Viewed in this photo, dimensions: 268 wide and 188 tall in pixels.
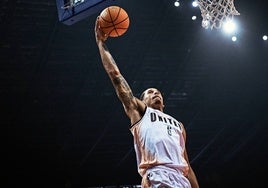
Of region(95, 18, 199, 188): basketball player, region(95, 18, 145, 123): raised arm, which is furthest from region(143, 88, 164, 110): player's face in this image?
region(95, 18, 145, 123): raised arm

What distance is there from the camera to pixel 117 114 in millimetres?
10367

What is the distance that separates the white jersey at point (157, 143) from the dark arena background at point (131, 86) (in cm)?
462

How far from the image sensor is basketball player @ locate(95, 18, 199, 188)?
2.91 metres

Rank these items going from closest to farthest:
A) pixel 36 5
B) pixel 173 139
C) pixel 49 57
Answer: pixel 173 139 → pixel 36 5 → pixel 49 57

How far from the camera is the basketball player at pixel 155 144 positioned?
114 inches

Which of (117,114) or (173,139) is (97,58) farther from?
(173,139)

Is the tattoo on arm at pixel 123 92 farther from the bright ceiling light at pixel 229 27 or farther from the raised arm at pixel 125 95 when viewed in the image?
the bright ceiling light at pixel 229 27

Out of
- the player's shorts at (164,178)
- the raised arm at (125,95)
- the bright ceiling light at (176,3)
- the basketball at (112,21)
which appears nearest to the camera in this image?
the player's shorts at (164,178)

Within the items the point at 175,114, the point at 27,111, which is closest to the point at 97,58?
the point at 27,111

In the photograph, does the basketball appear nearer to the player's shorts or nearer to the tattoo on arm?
the tattoo on arm

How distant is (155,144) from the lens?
301 centimetres

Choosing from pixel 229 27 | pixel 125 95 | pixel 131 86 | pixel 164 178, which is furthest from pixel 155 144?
pixel 131 86

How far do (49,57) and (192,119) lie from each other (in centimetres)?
410

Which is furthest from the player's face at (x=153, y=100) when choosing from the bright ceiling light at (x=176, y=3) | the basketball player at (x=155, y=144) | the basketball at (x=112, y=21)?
the bright ceiling light at (x=176, y=3)
